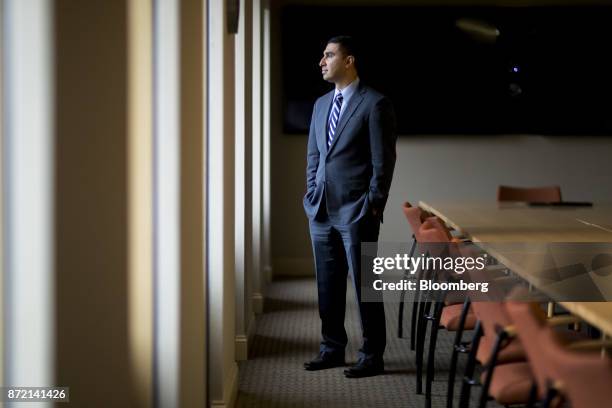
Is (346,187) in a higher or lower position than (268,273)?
higher

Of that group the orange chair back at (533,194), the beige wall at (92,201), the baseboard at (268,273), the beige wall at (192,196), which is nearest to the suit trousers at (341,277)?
the beige wall at (192,196)

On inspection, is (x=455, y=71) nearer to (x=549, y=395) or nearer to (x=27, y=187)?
(x=549, y=395)

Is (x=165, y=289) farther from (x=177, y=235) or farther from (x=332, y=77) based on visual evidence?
(x=332, y=77)

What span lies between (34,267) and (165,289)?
3.12ft

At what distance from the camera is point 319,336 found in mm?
5652

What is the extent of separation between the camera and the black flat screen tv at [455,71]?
26.2ft

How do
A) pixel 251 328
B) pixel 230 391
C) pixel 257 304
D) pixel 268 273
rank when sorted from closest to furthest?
pixel 230 391
pixel 251 328
pixel 257 304
pixel 268 273

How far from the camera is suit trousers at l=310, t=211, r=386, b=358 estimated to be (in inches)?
181

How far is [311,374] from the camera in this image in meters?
4.76

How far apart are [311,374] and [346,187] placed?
3.33 ft

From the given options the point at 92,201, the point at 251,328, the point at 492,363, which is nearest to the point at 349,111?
the point at 251,328

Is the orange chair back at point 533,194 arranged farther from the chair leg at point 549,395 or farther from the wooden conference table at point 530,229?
the chair leg at point 549,395

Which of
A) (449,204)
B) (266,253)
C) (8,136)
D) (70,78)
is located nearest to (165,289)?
(70,78)

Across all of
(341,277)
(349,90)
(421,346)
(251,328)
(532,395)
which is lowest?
(251,328)
